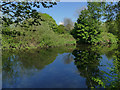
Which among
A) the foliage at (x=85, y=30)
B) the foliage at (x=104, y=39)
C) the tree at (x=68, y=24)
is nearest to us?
the foliage at (x=85, y=30)

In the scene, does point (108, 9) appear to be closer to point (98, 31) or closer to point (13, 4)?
point (13, 4)

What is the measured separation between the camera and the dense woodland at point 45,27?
99.7 inches

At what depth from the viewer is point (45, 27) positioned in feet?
77.6

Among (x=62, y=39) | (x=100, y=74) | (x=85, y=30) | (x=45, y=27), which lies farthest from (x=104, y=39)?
(x=100, y=74)

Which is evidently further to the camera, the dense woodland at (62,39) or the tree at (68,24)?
the tree at (68,24)

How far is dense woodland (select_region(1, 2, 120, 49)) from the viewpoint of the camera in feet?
8.31

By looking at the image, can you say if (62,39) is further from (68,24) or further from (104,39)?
(68,24)

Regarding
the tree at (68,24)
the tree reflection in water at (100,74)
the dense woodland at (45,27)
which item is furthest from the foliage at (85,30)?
the tree reflection in water at (100,74)

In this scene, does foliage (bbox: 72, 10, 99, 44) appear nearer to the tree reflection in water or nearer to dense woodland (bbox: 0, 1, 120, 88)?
dense woodland (bbox: 0, 1, 120, 88)

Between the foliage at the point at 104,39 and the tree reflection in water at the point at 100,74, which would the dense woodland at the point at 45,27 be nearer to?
the foliage at the point at 104,39

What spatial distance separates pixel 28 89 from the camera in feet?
18.7

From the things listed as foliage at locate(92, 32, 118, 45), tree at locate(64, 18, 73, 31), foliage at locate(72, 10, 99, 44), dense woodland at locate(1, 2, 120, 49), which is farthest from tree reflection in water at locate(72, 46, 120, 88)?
tree at locate(64, 18, 73, 31)

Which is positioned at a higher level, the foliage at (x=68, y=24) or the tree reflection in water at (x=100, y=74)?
the tree reflection in water at (x=100, y=74)

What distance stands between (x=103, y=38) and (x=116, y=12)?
36.2 meters
